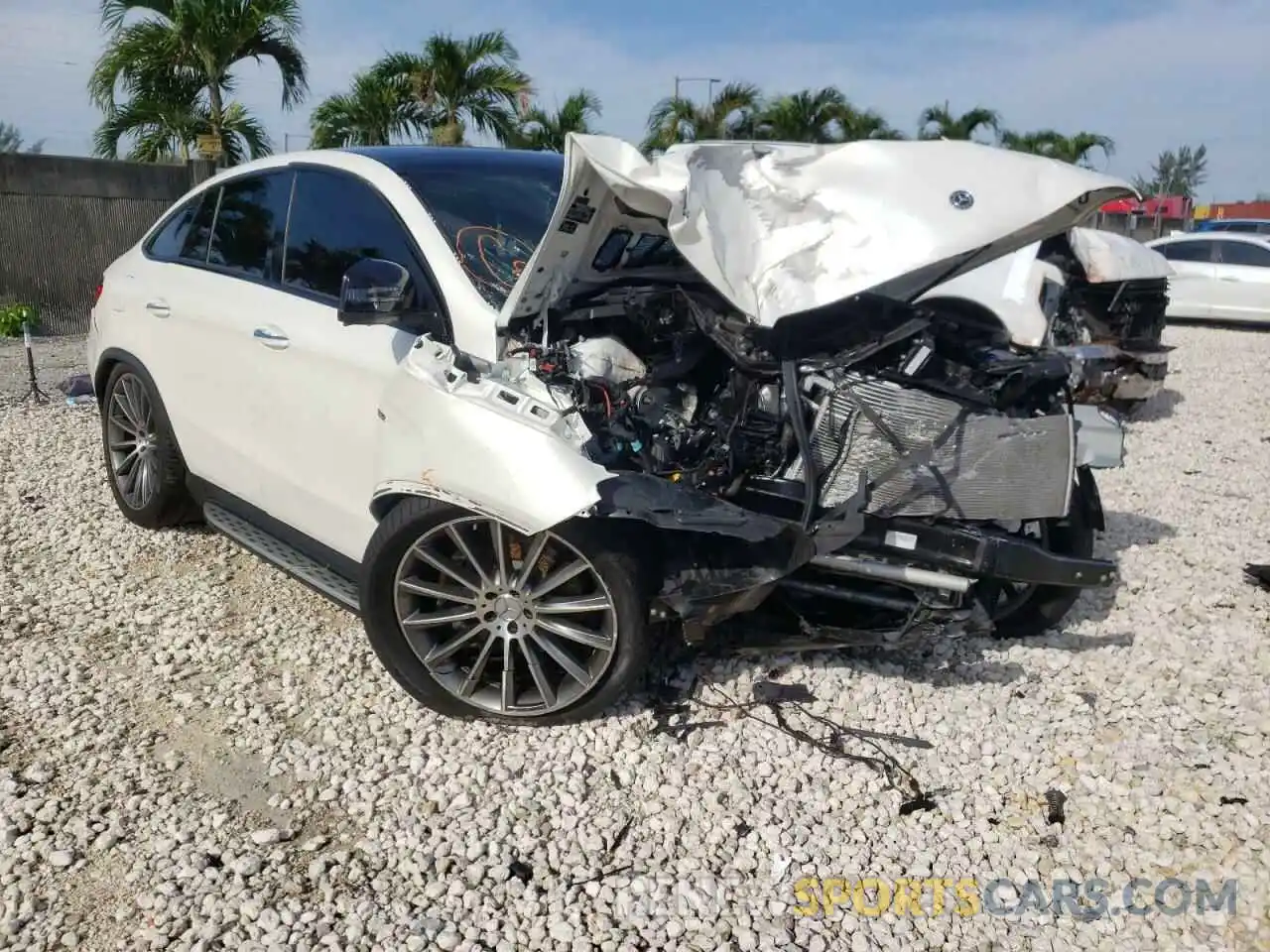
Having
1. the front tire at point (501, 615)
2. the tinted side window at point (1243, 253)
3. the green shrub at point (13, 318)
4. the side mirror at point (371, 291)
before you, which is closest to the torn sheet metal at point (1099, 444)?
the front tire at point (501, 615)

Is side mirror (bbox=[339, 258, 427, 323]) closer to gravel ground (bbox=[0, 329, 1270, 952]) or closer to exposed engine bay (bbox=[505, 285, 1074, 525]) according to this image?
exposed engine bay (bbox=[505, 285, 1074, 525])

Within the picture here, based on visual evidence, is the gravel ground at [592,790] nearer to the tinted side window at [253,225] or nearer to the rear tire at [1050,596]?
the rear tire at [1050,596]

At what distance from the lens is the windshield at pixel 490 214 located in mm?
3678

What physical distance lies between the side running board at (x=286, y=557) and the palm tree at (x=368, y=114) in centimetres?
1228

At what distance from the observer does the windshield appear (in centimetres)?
368

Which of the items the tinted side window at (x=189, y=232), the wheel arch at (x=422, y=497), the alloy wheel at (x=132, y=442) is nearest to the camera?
the wheel arch at (x=422, y=497)

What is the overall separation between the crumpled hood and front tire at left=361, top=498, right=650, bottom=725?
0.77 meters

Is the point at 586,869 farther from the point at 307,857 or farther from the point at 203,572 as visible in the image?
the point at 203,572

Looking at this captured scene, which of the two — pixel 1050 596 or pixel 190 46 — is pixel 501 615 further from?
pixel 190 46

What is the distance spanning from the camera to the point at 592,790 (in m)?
3.25

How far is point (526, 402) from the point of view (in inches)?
125

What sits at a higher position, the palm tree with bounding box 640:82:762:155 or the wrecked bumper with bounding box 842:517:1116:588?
the palm tree with bounding box 640:82:762:155

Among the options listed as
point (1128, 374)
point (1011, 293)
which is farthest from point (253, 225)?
point (1128, 374)

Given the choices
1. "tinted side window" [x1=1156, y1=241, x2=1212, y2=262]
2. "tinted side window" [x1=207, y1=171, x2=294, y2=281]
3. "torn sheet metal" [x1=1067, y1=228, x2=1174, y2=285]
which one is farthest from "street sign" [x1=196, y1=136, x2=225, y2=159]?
"tinted side window" [x1=1156, y1=241, x2=1212, y2=262]
